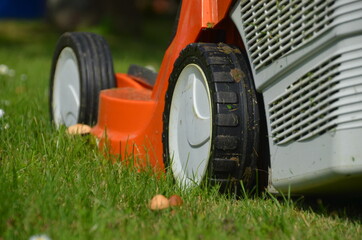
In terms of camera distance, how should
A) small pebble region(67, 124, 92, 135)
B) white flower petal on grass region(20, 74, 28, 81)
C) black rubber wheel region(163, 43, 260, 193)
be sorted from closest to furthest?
black rubber wheel region(163, 43, 260, 193) < small pebble region(67, 124, 92, 135) < white flower petal on grass region(20, 74, 28, 81)

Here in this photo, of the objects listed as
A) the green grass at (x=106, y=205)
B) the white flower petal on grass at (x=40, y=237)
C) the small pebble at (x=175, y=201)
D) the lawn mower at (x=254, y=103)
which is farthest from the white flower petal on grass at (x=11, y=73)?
the white flower petal on grass at (x=40, y=237)

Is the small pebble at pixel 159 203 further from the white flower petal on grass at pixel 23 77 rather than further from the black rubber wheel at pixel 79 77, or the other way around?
the white flower petal on grass at pixel 23 77

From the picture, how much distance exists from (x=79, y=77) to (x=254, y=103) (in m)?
1.26

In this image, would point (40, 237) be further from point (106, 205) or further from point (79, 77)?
point (79, 77)

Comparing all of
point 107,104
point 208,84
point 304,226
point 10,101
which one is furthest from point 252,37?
point 10,101

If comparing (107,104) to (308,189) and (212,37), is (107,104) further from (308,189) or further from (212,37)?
(308,189)

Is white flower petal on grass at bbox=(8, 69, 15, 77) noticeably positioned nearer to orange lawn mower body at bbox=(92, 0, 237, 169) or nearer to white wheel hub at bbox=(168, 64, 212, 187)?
orange lawn mower body at bbox=(92, 0, 237, 169)

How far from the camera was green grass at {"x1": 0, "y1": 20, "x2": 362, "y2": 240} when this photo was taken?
206 centimetres

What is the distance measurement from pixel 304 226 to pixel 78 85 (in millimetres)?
1632

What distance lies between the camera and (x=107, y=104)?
3236 millimetres

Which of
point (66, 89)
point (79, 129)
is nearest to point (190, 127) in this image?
point (79, 129)

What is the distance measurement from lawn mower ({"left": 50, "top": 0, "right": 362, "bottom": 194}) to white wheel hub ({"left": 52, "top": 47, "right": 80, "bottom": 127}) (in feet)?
1.03

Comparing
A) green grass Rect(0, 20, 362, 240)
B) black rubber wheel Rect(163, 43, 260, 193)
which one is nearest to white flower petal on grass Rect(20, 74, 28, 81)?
green grass Rect(0, 20, 362, 240)

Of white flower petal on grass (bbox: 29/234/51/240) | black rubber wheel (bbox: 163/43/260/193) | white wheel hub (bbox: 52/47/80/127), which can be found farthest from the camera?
white wheel hub (bbox: 52/47/80/127)
